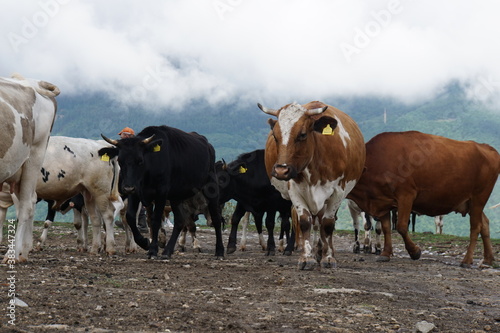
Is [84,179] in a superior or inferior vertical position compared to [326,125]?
inferior

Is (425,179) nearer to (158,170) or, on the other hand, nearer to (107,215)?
(158,170)

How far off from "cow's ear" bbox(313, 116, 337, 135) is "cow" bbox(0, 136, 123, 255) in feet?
13.5

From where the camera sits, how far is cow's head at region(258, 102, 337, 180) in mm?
9383

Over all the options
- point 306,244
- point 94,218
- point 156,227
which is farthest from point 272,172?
point 94,218

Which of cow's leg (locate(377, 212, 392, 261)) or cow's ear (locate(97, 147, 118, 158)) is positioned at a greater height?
cow's ear (locate(97, 147, 118, 158))

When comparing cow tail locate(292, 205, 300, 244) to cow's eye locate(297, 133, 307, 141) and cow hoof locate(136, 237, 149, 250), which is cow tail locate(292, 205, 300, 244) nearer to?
cow hoof locate(136, 237, 149, 250)

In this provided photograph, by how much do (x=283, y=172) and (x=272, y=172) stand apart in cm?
14

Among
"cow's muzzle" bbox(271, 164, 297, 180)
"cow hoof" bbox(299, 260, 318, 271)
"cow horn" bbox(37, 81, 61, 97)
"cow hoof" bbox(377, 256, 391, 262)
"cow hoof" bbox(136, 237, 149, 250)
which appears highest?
"cow horn" bbox(37, 81, 61, 97)

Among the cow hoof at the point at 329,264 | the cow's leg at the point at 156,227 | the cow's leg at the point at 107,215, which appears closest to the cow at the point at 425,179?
the cow hoof at the point at 329,264

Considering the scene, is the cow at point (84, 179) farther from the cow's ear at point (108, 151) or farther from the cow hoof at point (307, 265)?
the cow hoof at point (307, 265)

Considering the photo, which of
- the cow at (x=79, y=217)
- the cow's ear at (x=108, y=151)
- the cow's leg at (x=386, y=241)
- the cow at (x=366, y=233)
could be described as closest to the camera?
the cow's ear at (x=108, y=151)

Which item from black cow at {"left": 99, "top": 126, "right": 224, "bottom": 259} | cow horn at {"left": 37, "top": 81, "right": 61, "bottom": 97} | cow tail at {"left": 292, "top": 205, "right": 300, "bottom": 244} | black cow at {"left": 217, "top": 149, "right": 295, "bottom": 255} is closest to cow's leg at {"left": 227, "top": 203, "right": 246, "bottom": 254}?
black cow at {"left": 217, "top": 149, "right": 295, "bottom": 255}

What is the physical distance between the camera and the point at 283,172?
910 cm

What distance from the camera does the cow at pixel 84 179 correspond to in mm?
11883
